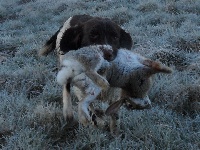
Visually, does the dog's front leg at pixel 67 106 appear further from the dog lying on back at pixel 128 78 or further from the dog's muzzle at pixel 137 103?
the dog's muzzle at pixel 137 103

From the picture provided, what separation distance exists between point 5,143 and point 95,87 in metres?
1.14

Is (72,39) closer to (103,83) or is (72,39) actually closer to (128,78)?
(128,78)

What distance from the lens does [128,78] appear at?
3727 mm

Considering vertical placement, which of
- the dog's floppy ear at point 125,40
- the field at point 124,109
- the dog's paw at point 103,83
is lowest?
the field at point 124,109

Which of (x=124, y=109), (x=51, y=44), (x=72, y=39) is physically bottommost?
(x=124, y=109)

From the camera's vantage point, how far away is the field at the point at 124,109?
13.3ft

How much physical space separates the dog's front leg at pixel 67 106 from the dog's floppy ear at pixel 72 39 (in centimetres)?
45

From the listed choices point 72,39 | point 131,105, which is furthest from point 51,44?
point 131,105

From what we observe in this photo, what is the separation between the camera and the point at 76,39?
14.0ft

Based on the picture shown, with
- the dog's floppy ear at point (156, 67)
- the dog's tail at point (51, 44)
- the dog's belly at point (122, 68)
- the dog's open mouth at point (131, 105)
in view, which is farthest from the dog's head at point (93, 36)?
the dog's tail at point (51, 44)

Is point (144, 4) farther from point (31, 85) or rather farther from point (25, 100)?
point (25, 100)

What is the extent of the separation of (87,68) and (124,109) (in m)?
1.40

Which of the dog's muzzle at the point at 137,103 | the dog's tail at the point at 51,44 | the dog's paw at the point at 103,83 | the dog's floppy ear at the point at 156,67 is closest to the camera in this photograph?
the dog's paw at the point at 103,83

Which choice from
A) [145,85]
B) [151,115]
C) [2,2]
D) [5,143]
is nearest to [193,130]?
[151,115]
